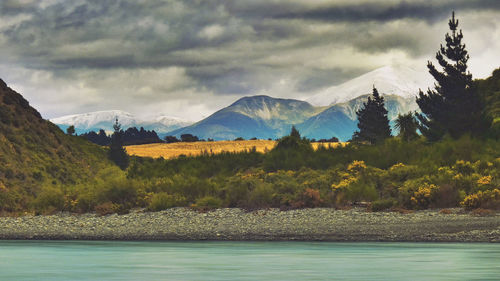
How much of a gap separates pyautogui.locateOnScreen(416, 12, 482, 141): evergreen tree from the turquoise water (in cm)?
2650

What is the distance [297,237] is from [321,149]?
880 inches

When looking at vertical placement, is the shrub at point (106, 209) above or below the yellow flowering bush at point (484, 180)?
below

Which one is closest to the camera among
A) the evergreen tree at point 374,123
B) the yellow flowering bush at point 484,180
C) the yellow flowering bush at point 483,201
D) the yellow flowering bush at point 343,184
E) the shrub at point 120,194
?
the yellow flowering bush at point 483,201

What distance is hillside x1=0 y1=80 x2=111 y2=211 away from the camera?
67.0 metres

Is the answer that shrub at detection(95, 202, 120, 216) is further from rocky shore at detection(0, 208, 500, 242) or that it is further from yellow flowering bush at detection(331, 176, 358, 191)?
yellow flowering bush at detection(331, 176, 358, 191)

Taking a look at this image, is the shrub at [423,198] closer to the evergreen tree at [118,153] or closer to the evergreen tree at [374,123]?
the evergreen tree at [374,123]

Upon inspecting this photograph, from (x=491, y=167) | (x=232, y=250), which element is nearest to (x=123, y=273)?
(x=232, y=250)

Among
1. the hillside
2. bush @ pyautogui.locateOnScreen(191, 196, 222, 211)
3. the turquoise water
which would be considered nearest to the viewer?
the turquoise water

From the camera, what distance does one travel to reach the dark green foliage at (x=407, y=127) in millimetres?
63662

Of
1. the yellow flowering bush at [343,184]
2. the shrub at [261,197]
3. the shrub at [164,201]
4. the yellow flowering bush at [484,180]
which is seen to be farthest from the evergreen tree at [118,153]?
the yellow flowering bush at [484,180]

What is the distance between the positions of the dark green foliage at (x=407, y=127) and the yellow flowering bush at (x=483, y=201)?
22.9 meters

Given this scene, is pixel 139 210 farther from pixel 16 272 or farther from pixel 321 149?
pixel 16 272

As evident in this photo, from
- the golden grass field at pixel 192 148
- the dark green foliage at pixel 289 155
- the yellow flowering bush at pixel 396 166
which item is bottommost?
the yellow flowering bush at pixel 396 166

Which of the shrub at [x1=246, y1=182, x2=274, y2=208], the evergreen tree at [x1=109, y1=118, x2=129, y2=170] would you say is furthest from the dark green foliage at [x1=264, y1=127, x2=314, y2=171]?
the evergreen tree at [x1=109, y1=118, x2=129, y2=170]
